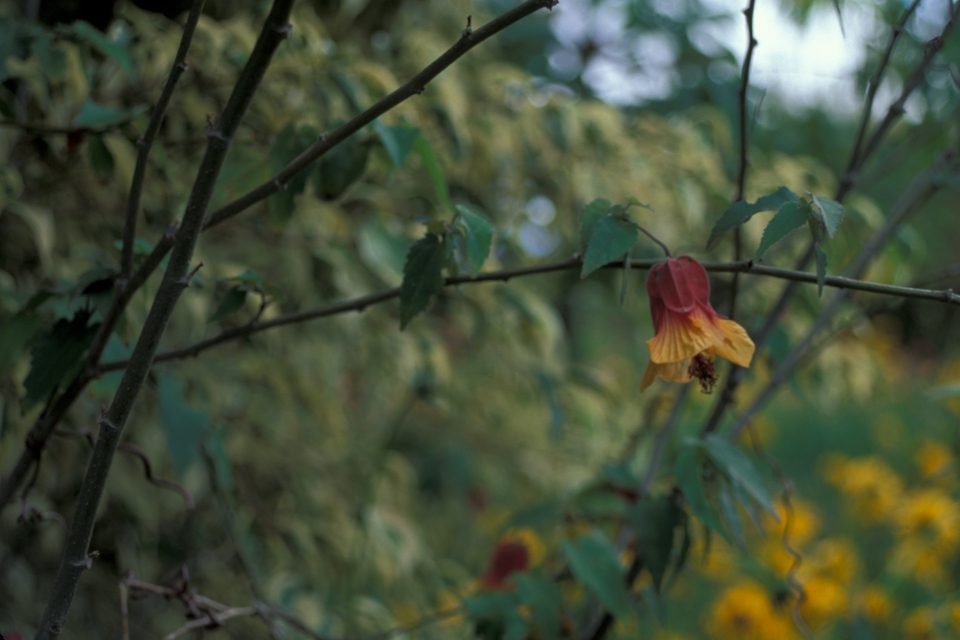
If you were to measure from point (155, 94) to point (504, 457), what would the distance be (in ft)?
2.83

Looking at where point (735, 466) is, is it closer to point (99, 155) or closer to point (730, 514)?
point (730, 514)

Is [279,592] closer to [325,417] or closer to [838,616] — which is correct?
[325,417]

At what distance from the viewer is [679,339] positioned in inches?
16.4

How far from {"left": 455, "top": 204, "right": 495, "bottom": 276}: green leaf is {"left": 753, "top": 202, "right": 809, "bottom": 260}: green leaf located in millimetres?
157

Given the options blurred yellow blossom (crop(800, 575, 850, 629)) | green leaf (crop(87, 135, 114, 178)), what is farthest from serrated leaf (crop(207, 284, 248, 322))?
blurred yellow blossom (crop(800, 575, 850, 629))

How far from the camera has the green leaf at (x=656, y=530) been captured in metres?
0.57

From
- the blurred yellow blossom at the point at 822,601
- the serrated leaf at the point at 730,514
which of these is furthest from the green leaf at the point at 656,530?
the blurred yellow blossom at the point at 822,601

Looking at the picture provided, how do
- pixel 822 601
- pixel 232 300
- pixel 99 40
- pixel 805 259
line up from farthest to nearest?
pixel 822 601, pixel 805 259, pixel 99 40, pixel 232 300

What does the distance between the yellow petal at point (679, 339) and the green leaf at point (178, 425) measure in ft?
1.34

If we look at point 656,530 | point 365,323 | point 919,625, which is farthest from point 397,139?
point 919,625

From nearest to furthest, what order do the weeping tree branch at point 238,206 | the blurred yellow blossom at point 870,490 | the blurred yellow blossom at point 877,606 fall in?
the weeping tree branch at point 238,206 < the blurred yellow blossom at point 877,606 < the blurred yellow blossom at point 870,490

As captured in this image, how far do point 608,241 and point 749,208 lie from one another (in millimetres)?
75

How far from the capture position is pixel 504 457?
1.41 metres

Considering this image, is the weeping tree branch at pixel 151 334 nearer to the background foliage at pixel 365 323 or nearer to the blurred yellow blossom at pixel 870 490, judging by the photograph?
the background foliage at pixel 365 323
